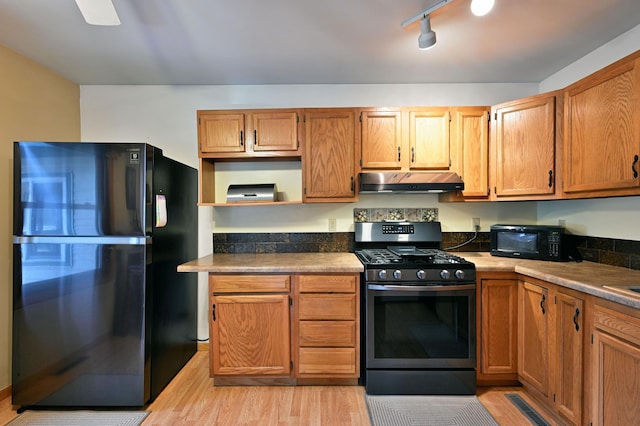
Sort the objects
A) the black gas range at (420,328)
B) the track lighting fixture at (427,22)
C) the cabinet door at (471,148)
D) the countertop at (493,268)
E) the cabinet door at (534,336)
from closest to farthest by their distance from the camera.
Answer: the countertop at (493,268)
the track lighting fixture at (427,22)
the cabinet door at (534,336)
the black gas range at (420,328)
the cabinet door at (471,148)

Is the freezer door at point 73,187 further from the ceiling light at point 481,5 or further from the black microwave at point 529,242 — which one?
the black microwave at point 529,242

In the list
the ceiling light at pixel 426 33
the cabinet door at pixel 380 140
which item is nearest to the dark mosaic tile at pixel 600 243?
the cabinet door at pixel 380 140

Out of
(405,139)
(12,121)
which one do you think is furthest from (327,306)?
(12,121)

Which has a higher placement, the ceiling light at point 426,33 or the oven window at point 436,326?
the ceiling light at point 426,33

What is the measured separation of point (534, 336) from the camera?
1.95 meters

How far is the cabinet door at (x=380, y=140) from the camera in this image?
248cm

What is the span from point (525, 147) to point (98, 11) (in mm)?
2843

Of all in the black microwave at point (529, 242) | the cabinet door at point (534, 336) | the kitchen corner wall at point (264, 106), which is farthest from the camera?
the kitchen corner wall at point (264, 106)

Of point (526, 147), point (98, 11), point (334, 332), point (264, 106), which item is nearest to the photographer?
point (98, 11)

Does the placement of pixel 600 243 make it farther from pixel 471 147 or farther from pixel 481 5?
pixel 481 5

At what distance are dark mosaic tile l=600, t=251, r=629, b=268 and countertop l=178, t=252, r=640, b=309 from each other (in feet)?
0.19

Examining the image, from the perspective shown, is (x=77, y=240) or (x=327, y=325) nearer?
(x=77, y=240)

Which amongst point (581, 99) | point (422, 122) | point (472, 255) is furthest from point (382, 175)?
point (581, 99)

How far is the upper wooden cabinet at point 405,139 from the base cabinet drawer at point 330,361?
149 cm
